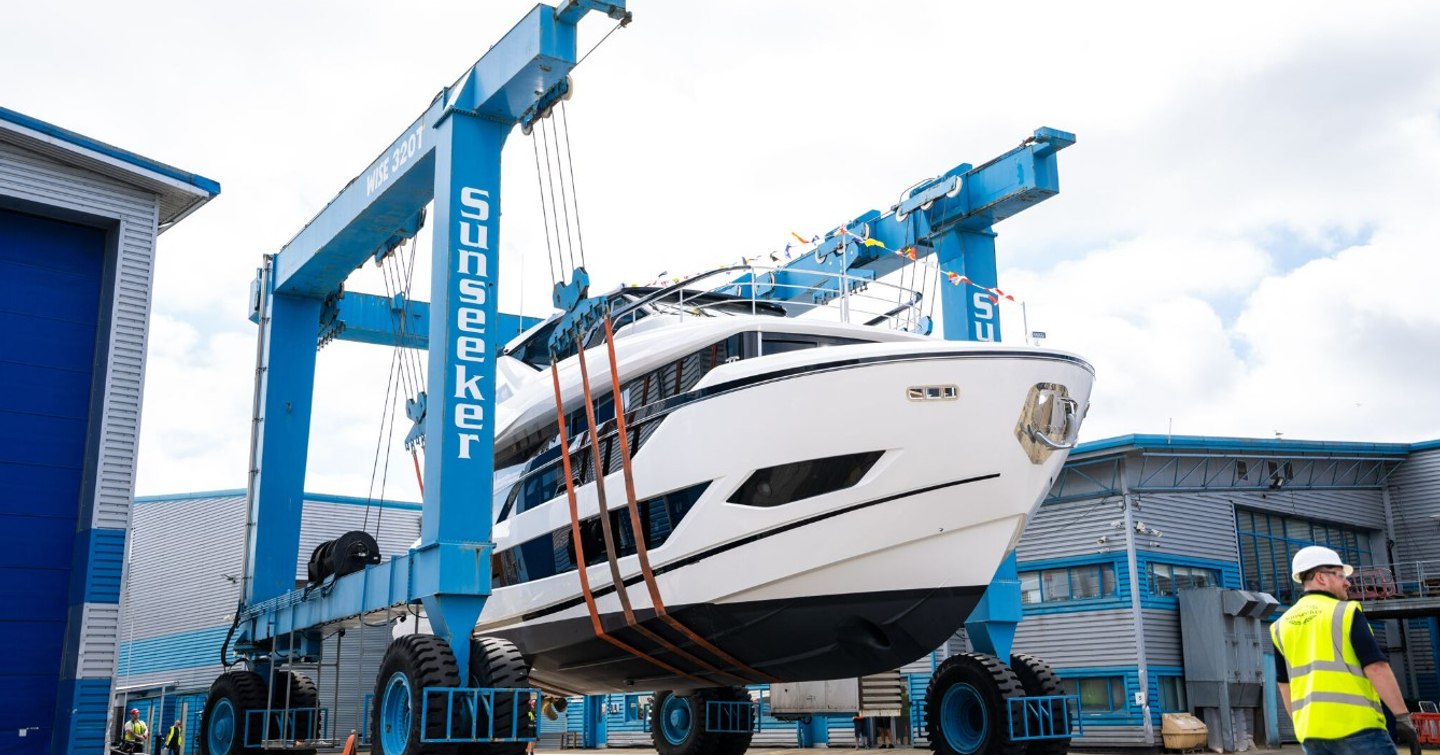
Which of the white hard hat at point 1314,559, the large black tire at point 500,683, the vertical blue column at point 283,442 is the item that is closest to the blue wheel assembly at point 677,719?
the vertical blue column at point 283,442

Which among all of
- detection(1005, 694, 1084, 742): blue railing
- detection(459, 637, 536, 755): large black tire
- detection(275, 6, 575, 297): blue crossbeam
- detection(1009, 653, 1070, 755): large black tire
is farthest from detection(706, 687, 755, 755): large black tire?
detection(275, 6, 575, 297): blue crossbeam

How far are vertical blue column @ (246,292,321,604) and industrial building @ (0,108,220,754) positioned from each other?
4436 millimetres

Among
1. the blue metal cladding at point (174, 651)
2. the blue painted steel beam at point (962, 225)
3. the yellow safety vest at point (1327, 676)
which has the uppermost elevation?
the blue painted steel beam at point (962, 225)

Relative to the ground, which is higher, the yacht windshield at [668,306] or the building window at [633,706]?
the yacht windshield at [668,306]

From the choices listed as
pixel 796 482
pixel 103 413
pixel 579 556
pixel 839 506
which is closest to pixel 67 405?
pixel 103 413

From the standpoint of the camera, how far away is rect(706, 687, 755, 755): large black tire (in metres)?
18.8

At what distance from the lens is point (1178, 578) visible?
26594mm

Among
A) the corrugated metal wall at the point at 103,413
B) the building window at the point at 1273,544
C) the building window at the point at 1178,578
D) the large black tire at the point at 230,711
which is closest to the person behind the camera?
the corrugated metal wall at the point at 103,413

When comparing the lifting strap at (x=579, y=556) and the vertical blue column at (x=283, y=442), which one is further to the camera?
the vertical blue column at (x=283, y=442)

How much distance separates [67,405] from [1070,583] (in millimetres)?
19483

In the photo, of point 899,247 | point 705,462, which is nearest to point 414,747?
point 705,462

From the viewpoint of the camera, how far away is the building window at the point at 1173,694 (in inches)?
990

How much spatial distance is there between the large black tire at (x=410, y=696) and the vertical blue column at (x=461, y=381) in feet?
1.07

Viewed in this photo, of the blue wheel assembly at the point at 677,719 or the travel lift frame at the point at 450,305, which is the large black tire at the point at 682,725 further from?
the travel lift frame at the point at 450,305
